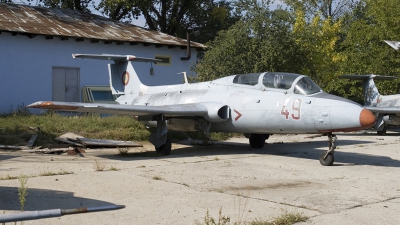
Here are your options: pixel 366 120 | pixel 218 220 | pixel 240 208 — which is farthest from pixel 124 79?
pixel 218 220

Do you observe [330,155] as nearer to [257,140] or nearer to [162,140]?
[257,140]

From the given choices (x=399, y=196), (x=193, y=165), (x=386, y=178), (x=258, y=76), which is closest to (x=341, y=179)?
(x=386, y=178)

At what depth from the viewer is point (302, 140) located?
58.4 feet

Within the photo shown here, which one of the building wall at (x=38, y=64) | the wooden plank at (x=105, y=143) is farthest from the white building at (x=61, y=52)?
the wooden plank at (x=105, y=143)

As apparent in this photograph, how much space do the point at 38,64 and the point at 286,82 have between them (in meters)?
12.7

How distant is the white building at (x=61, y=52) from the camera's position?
20.3m

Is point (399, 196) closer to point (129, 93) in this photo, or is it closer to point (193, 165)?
point (193, 165)

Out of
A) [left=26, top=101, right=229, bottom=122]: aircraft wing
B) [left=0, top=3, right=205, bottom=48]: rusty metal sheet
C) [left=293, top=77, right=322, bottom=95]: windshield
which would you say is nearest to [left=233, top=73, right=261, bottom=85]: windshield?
[left=26, top=101, right=229, bottom=122]: aircraft wing

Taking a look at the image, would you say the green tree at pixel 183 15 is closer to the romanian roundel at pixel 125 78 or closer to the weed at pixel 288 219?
the romanian roundel at pixel 125 78

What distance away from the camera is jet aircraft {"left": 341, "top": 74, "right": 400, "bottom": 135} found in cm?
2052

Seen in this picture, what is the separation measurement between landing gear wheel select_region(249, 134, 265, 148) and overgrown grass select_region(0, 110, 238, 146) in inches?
114

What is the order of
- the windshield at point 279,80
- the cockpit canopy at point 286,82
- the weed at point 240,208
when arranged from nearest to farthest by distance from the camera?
the weed at point 240,208, the cockpit canopy at point 286,82, the windshield at point 279,80

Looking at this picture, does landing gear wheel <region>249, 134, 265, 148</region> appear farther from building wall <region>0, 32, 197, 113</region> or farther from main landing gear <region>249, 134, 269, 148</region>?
building wall <region>0, 32, 197, 113</region>

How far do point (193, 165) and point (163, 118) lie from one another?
8.11ft
